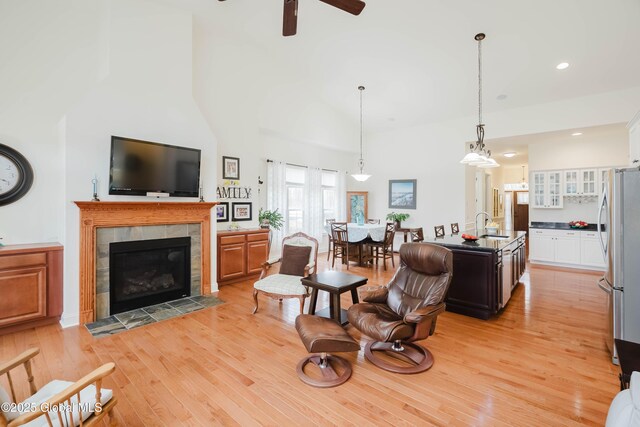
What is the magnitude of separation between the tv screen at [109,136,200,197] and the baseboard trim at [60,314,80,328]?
156cm

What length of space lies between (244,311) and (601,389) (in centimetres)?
373

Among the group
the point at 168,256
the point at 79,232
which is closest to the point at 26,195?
the point at 79,232

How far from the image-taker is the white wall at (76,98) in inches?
140

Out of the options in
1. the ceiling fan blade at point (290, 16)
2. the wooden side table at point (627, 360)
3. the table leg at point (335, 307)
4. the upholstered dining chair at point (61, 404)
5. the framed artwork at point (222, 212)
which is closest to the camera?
the upholstered dining chair at point (61, 404)

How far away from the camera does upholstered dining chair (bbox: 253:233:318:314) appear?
381 centimetres

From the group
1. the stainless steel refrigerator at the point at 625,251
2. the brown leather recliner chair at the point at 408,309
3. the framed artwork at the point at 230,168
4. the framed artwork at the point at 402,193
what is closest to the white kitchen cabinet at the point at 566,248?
the framed artwork at the point at 402,193

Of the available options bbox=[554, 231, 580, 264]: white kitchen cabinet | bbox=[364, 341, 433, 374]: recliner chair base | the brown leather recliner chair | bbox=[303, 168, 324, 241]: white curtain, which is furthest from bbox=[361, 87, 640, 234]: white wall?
bbox=[364, 341, 433, 374]: recliner chair base

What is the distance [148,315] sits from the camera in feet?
12.7

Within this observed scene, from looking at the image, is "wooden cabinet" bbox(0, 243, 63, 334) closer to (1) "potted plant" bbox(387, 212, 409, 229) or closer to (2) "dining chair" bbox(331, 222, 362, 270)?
(2) "dining chair" bbox(331, 222, 362, 270)

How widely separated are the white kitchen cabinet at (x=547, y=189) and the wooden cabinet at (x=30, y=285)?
9.36 meters

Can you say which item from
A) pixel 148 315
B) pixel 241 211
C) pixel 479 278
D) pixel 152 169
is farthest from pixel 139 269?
pixel 479 278

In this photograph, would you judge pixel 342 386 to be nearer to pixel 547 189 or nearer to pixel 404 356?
pixel 404 356

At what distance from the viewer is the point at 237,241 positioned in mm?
5375

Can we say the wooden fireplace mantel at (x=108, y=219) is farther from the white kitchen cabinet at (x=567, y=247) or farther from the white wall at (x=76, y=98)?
the white kitchen cabinet at (x=567, y=247)
